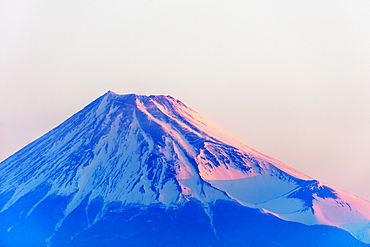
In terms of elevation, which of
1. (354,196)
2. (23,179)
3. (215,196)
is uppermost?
(23,179)

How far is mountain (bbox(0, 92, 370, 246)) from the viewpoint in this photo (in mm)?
A: 80312

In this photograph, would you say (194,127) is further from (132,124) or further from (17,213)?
(17,213)

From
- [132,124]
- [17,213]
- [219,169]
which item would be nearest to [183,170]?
[219,169]

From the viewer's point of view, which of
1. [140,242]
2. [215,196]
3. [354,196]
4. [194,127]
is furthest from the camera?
[194,127]

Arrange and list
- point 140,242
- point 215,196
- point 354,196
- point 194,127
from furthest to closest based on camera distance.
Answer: point 194,127, point 354,196, point 215,196, point 140,242

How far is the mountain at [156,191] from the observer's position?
8031 centimetres

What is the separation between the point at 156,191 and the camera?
84.6m

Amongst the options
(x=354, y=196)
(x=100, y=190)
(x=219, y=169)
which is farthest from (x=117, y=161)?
(x=354, y=196)

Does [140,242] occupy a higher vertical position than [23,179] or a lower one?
lower

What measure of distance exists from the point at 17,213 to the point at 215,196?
19.3m

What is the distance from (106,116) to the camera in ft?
314

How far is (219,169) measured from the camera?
88625 millimetres

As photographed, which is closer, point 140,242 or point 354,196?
point 140,242

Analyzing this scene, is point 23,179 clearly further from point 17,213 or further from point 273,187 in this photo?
point 273,187
